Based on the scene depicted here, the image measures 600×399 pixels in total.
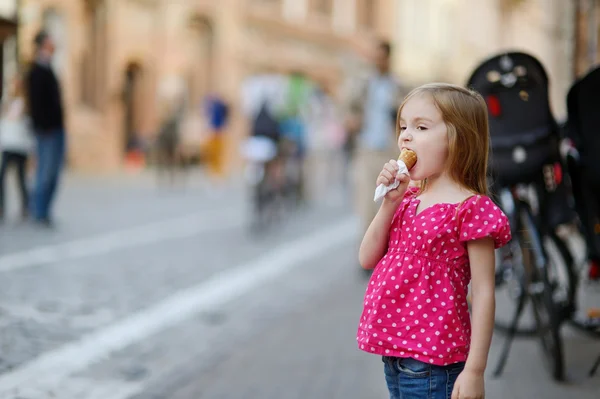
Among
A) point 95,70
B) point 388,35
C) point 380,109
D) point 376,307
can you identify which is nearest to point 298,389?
point 376,307

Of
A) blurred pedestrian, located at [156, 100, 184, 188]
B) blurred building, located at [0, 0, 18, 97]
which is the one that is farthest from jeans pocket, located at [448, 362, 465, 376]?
blurred pedestrian, located at [156, 100, 184, 188]

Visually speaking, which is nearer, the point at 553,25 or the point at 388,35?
the point at 553,25

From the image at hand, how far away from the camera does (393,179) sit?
261 centimetres

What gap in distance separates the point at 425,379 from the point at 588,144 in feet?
7.74

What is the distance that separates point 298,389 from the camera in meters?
4.65

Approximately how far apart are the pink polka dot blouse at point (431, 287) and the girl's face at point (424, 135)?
0.39ft

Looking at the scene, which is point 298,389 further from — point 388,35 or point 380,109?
point 388,35

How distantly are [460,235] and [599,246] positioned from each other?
7.31 feet

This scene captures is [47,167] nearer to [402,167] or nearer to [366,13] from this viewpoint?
[402,167]

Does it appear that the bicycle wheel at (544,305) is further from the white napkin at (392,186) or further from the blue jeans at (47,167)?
the blue jeans at (47,167)

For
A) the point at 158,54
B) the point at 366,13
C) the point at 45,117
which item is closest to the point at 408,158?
the point at 45,117

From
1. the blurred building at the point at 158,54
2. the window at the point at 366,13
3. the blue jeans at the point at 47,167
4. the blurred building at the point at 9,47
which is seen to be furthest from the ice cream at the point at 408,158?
the window at the point at 366,13

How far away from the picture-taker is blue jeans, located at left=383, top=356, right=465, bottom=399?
2.66m

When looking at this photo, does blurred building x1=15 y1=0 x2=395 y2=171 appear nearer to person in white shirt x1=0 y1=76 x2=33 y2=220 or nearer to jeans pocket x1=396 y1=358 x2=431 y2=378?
person in white shirt x1=0 y1=76 x2=33 y2=220
